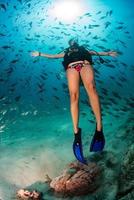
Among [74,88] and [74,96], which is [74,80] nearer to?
[74,88]

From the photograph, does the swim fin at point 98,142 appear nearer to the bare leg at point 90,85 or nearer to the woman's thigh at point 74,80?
the bare leg at point 90,85

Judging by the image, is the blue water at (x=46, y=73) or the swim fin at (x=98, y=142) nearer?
the swim fin at (x=98, y=142)

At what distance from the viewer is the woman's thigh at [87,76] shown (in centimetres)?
632

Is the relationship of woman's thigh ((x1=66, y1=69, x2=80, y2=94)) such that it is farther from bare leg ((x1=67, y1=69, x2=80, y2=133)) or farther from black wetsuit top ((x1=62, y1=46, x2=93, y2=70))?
black wetsuit top ((x1=62, y1=46, x2=93, y2=70))

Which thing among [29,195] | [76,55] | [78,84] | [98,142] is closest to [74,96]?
[78,84]

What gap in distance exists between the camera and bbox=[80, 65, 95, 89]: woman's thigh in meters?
6.32

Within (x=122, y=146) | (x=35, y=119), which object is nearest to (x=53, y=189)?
(x=122, y=146)

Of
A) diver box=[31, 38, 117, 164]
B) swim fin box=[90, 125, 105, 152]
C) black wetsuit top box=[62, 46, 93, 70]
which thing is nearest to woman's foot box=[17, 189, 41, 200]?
diver box=[31, 38, 117, 164]

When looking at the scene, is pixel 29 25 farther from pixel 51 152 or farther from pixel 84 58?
pixel 84 58

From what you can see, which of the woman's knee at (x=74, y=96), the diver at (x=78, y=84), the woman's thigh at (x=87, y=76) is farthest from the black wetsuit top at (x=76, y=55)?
the woman's knee at (x=74, y=96)

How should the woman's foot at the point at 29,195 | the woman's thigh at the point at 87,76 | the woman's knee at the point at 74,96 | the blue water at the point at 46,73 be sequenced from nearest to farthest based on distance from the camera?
the woman's thigh at the point at 87,76, the woman's knee at the point at 74,96, the woman's foot at the point at 29,195, the blue water at the point at 46,73

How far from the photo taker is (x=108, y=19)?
1255 centimetres

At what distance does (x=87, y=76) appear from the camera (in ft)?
20.8

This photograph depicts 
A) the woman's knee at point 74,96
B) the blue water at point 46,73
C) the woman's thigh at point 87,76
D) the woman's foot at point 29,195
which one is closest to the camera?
the woman's thigh at point 87,76
